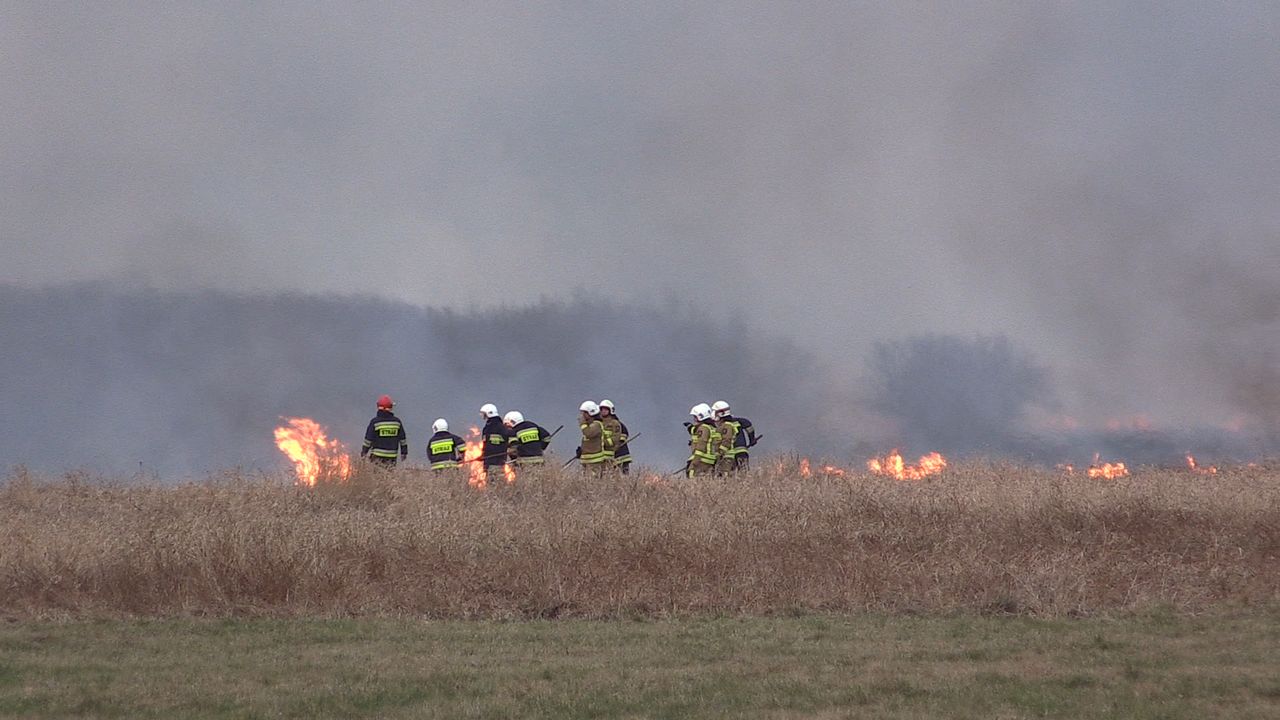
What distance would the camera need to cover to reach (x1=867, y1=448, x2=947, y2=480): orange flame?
2588cm

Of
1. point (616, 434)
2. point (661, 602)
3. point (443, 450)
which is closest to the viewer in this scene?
point (661, 602)

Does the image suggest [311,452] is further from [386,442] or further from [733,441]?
[733,441]

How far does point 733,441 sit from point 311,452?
9832mm

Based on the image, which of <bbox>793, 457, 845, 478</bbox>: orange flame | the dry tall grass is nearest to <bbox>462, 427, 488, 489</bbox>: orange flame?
the dry tall grass

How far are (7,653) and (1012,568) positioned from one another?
10.9 m

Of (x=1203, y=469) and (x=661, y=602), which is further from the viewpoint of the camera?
(x=1203, y=469)

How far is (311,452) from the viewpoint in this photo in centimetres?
2902

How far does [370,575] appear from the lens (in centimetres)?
1526

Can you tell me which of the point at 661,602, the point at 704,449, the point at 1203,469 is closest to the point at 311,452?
the point at 704,449

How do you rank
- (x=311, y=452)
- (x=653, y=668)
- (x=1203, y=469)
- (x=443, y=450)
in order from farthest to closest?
(x=311, y=452), (x=443, y=450), (x=1203, y=469), (x=653, y=668)

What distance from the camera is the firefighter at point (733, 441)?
27.3 m

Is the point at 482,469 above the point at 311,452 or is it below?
below

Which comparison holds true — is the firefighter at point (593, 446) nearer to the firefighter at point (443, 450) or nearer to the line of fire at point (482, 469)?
the line of fire at point (482, 469)

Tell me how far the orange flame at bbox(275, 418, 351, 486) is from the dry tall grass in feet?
9.36
